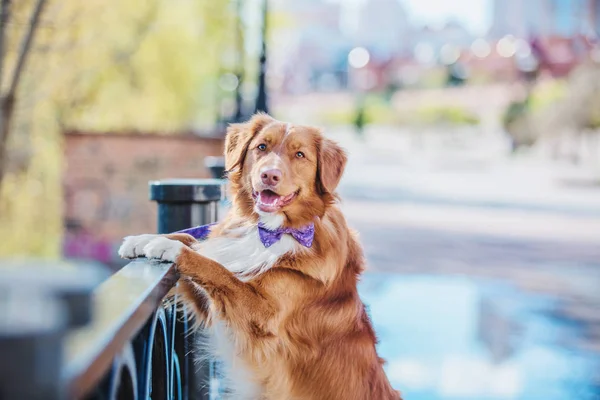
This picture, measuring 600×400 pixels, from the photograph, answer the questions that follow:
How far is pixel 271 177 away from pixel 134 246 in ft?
2.03

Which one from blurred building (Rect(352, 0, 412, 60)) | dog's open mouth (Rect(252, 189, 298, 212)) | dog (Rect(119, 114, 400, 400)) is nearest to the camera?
dog (Rect(119, 114, 400, 400))

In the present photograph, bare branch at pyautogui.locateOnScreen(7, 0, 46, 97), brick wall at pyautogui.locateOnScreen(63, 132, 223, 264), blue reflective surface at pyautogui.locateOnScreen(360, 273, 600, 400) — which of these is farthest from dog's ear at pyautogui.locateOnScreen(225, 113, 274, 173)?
brick wall at pyautogui.locateOnScreen(63, 132, 223, 264)

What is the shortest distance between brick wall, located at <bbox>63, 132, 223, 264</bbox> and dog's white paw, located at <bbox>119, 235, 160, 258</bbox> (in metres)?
8.21

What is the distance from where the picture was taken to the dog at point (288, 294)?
8.76ft

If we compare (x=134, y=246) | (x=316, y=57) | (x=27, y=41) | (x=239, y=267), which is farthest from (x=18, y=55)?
(x=316, y=57)

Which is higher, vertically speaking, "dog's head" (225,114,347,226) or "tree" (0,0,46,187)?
"tree" (0,0,46,187)

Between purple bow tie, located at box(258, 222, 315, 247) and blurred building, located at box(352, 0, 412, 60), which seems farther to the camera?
blurred building, located at box(352, 0, 412, 60)

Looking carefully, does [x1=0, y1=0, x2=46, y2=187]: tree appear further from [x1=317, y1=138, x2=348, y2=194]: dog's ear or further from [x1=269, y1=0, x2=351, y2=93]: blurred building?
[x1=269, y1=0, x2=351, y2=93]: blurred building

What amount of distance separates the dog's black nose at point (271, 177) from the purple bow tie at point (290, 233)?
0.61ft

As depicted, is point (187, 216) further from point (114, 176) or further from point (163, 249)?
point (114, 176)

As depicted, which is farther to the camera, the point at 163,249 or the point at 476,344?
the point at 476,344

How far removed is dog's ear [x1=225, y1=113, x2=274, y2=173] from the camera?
3061 millimetres

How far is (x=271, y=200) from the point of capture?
9.18ft

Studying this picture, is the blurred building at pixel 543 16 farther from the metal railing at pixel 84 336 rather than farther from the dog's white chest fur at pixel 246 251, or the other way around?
the metal railing at pixel 84 336
